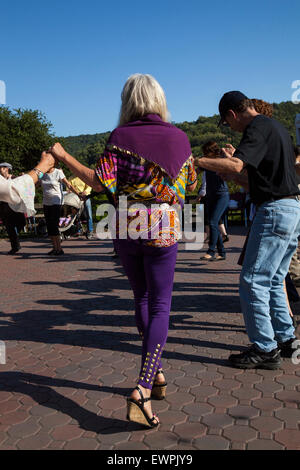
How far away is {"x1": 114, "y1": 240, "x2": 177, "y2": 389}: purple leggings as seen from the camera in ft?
9.24

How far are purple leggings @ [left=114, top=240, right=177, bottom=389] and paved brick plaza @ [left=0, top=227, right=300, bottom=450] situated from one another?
0.39 meters

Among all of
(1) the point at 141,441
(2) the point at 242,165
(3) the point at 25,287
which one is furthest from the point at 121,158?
(3) the point at 25,287

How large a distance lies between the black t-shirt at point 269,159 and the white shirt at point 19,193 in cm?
139

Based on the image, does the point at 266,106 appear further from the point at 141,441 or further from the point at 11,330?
the point at 11,330

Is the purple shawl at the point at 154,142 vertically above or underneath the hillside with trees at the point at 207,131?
underneath

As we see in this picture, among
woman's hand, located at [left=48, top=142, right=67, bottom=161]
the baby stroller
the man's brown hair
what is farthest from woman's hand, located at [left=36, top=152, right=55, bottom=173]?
the baby stroller

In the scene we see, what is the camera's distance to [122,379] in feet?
11.8

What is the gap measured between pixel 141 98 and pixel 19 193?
34.9 inches

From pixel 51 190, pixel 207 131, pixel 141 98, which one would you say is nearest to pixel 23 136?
pixel 51 190

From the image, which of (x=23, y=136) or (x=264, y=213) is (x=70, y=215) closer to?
(x=264, y=213)

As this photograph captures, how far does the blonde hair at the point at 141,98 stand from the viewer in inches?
109

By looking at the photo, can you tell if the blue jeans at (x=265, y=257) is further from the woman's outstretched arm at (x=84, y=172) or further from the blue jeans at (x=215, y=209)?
the blue jeans at (x=215, y=209)

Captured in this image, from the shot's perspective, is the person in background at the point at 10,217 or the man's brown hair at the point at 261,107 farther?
the person in background at the point at 10,217

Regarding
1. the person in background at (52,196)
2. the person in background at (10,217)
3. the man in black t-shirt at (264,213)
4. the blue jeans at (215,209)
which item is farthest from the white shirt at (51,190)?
the man in black t-shirt at (264,213)
